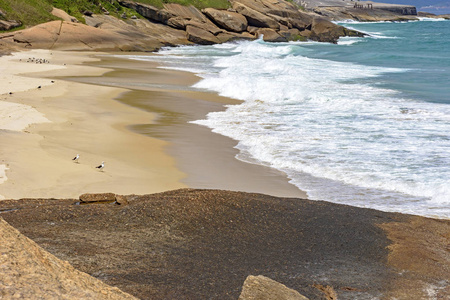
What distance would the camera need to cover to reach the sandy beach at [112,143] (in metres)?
9.15

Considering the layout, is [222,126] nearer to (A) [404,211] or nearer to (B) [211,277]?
(A) [404,211]

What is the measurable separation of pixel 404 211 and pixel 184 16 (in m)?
50.1

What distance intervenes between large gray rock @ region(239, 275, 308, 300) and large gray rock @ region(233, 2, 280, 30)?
193ft

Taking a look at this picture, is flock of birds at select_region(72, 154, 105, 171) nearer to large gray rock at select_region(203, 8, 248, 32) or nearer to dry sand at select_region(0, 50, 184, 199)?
dry sand at select_region(0, 50, 184, 199)

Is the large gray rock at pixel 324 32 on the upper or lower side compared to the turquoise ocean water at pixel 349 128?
upper

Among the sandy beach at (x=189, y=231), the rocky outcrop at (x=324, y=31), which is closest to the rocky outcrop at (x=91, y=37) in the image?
the rocky outcrop at (x=324, y=31)

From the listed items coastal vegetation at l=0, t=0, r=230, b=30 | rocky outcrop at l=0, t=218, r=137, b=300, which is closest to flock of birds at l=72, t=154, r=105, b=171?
rocky outcrop at l=0, t=218, r=137, b=300

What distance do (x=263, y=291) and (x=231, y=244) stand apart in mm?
2149

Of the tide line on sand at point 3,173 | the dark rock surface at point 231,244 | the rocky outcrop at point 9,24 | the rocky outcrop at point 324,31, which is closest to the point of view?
the dark rock surface at point 231,244

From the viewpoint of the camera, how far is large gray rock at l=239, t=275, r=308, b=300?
3332mm

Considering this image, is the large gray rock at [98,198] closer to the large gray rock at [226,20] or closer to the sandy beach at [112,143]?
the sandy beach at [112,143]

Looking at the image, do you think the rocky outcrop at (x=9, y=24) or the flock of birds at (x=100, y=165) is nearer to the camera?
the flock of birds at (x=100, y=165)

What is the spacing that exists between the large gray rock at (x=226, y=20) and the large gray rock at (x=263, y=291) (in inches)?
2174

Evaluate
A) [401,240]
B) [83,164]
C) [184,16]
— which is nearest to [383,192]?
[401,240]
